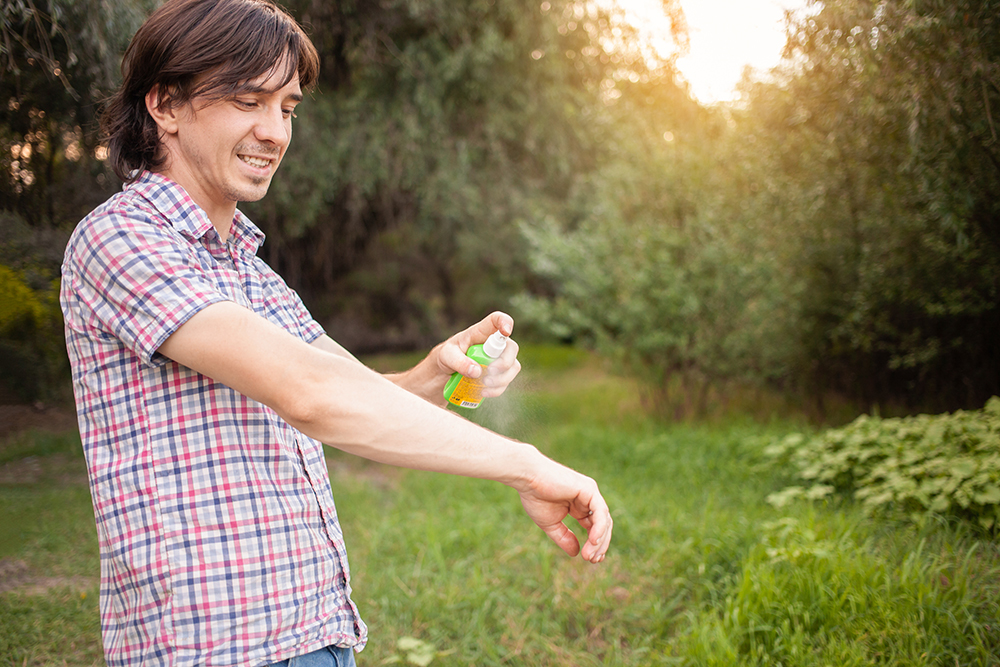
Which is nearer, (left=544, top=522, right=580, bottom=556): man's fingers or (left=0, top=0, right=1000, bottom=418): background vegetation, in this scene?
(left=544, top=522, right=580, bottom=556): man's fingers

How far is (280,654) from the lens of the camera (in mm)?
1164

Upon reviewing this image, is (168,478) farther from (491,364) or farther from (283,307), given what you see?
(491,364)

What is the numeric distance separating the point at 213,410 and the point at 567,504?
2.20 feet

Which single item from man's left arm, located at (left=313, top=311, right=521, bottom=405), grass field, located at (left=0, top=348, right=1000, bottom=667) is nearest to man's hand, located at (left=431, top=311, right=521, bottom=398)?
man's left arm, located at (left=313, top=311, right=521, bottom=405)

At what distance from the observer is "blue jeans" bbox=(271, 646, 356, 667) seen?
3.89 feet

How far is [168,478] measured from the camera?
111 centimetres

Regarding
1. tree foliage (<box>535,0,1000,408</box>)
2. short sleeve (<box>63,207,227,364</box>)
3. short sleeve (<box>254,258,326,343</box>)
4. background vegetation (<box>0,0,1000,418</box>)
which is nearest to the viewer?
short sleeve (<box>63,207,227,364</box>)

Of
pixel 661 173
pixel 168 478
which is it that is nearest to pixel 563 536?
pixel 168 478

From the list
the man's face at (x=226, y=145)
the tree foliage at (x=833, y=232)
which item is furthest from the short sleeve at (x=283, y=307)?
the tree foliage at (x=833, y=232)

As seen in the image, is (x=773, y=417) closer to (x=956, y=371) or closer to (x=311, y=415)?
(x=956, y=371)

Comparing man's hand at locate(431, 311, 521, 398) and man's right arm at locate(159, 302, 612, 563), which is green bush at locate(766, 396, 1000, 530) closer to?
man's hand at locate(431, 311, 521, 398)

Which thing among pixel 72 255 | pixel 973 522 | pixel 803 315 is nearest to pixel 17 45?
pixel 72 255

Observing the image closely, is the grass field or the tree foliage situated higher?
the tree foliage

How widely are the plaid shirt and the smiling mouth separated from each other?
7.7 inches
